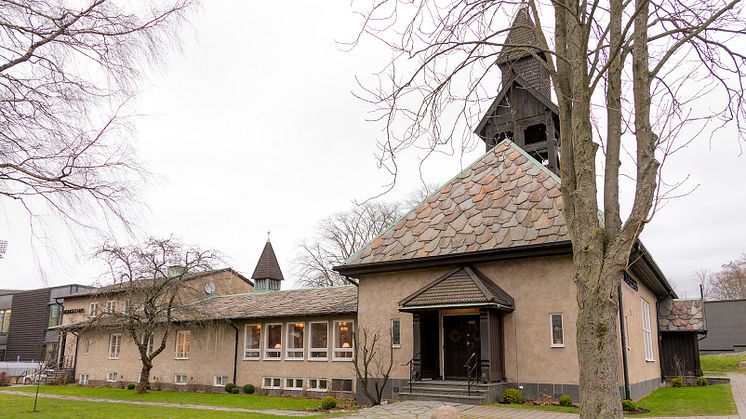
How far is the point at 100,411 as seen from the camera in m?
18.0

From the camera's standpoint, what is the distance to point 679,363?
24.2 m

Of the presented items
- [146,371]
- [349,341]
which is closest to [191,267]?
[146,371]

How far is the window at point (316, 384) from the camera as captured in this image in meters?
22.0

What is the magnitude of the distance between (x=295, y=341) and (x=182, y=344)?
7047 mm

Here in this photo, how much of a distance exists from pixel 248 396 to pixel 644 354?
1518 centimetres

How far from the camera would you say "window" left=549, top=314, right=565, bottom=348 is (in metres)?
14.9

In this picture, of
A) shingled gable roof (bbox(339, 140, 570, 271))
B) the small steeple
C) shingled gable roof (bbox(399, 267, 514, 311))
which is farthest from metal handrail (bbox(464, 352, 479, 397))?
the small steeple

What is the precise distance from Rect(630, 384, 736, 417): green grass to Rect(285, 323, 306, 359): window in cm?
1318

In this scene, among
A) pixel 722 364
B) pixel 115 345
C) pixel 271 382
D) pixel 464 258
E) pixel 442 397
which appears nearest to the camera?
pixel 442 397

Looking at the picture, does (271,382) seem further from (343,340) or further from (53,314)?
(53,314)

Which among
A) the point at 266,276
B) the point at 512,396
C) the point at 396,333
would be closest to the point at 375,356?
the point at 396,333

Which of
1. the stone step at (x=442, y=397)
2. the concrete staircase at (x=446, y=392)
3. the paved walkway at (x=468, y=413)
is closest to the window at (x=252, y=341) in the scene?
the concrete staircase at (x=446, y=392)

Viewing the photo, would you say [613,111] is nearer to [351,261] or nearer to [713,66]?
[713,66]

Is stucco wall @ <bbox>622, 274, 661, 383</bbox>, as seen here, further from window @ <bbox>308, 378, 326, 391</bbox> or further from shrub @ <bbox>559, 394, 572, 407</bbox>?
window @ <bbox>308, 378, 326, 391</bbox>
